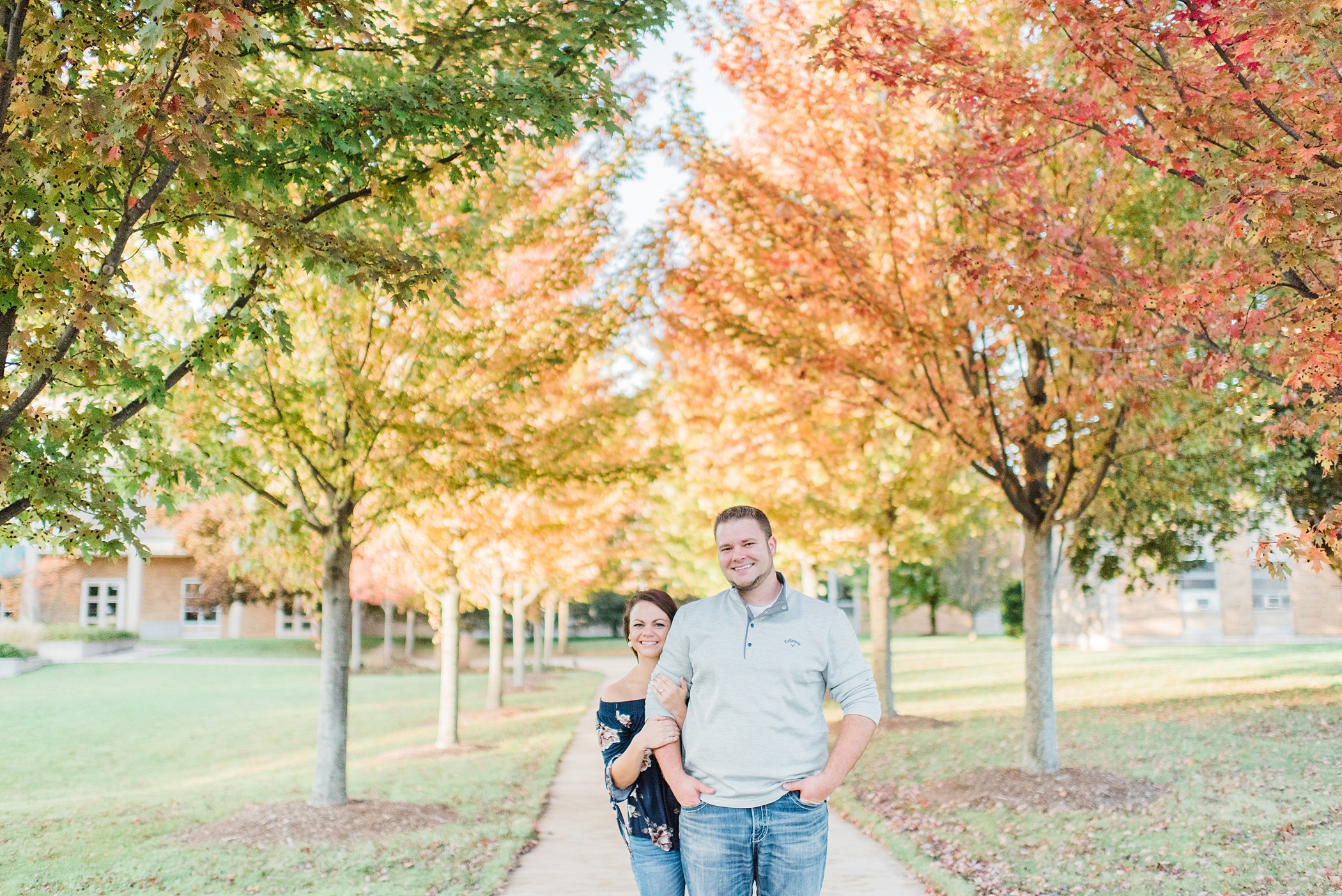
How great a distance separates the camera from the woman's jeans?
3.62 metres

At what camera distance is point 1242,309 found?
5.55m

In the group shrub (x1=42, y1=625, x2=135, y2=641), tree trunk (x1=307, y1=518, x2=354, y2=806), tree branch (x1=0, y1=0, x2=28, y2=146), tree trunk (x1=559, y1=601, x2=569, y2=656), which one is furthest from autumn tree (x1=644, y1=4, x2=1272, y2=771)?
tree trunk (x1=559, y1=601, x2=569, y2=656)

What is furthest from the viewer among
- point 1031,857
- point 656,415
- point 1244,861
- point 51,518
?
point 656,415

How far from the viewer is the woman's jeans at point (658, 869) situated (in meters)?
3.62

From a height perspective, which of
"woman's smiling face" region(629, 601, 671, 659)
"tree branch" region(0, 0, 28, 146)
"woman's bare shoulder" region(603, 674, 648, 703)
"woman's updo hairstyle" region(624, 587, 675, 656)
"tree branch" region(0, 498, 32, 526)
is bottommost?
"woman's bare shoulder" region(603, 674, 648, 703)

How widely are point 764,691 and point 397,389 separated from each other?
703 centimetres

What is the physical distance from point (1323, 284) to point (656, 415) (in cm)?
1024

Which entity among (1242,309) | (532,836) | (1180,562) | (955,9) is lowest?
(532,836)

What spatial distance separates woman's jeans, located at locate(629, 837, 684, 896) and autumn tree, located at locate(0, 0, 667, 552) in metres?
2.88

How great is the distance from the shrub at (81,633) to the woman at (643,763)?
20.3 m

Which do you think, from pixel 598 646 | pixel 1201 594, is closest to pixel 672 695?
pixel 1201 594

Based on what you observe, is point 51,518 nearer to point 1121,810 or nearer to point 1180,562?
point 1121,810

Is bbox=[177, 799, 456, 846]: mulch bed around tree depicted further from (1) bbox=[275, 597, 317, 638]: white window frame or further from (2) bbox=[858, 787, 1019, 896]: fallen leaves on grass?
(1) bbox=[275, 597, 317, 638]: white window frame

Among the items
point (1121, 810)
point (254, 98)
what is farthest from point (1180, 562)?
point (254, 98)
